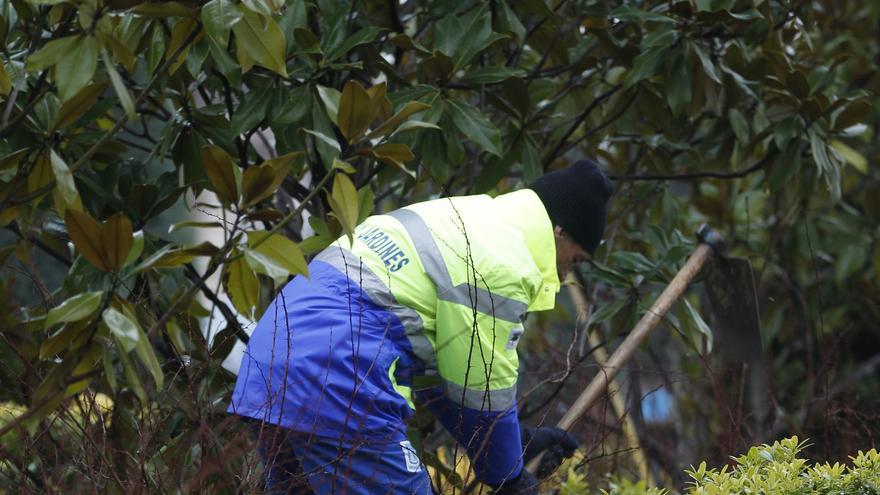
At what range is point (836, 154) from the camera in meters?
4.62

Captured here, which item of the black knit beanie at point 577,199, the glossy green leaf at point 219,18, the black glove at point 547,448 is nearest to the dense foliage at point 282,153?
the glossy green leaf at point 219,18

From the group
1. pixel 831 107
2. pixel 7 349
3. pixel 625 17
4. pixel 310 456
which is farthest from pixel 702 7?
pixel 7 349

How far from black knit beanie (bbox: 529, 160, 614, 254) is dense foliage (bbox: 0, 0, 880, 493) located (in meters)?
0.38

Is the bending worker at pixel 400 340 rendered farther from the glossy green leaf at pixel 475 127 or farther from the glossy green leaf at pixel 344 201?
the glossy green leaf at pixel 475 127

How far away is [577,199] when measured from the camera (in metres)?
3.45

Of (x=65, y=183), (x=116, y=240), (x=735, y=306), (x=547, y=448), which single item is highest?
(x=65, y=183)

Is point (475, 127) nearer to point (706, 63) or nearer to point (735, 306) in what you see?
point (706, 63)

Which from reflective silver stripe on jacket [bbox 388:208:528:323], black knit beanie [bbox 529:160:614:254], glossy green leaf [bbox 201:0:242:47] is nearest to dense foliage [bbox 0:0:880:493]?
glossy green leaf [bbox 201:0:242:47]

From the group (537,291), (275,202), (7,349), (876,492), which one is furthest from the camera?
(275,202)

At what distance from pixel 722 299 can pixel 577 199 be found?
1719 mm

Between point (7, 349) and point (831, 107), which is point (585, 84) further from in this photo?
point (7, 349)

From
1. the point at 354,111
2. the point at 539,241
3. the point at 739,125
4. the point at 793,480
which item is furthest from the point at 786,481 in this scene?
the point at 739,125

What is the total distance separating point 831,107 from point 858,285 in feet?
11.4

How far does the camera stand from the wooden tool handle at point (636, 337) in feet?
13.1
